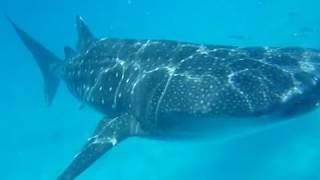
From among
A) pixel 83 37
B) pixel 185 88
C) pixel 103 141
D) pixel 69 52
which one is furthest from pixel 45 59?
pixel 185 88

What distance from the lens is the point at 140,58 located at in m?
8.33

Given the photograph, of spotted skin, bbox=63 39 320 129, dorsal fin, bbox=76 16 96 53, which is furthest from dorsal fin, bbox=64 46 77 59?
spotted skin, bbox=63 39 320 129

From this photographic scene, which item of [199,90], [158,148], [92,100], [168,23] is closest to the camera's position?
[199,90]

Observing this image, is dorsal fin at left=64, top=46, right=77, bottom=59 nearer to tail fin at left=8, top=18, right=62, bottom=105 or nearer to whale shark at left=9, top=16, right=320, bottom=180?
tail fin at left=8, top=18, right=62, bottom=105

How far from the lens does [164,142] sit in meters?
16.6

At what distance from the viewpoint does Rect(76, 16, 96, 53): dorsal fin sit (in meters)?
10.0

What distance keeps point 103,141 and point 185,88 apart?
1.74 meters

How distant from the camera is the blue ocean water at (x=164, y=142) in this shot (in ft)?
42.7

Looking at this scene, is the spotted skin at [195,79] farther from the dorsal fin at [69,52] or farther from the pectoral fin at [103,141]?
the dorsal fin at [69,52]

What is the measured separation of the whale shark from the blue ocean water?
1650 millimetres

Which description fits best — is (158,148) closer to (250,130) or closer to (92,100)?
(92,100)

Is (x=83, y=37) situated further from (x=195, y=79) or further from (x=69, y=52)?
(x=195, y=79)

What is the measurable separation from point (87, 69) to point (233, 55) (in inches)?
130

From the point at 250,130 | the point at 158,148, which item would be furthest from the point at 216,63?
the point at 158,148
